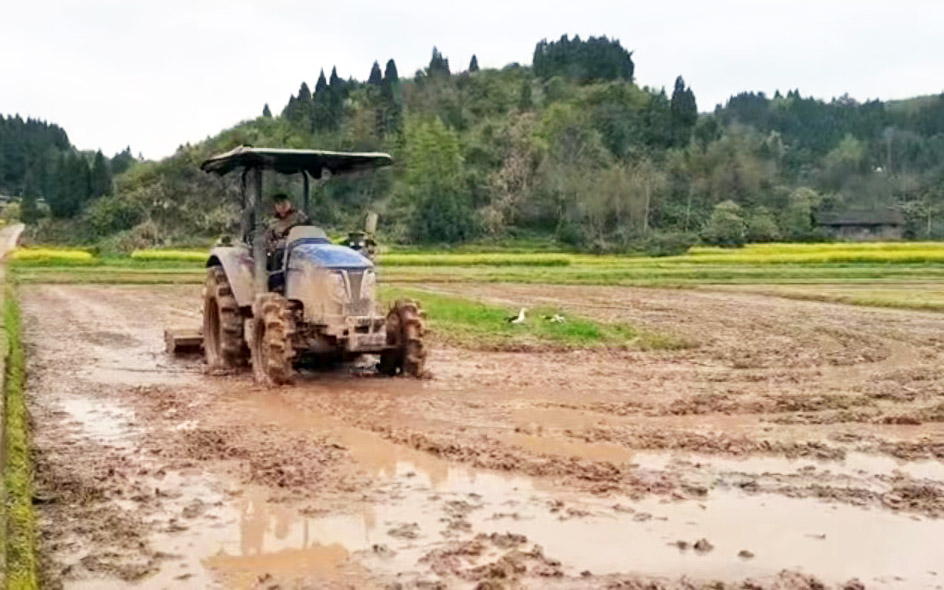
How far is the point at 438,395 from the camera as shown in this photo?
1167cm

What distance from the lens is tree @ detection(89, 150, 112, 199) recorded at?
3004 inches

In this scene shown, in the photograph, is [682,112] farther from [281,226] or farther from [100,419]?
[100,419]

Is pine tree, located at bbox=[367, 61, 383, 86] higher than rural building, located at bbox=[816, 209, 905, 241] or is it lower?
higher

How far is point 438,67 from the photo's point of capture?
113 metres

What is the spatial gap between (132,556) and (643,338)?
41.2 ft

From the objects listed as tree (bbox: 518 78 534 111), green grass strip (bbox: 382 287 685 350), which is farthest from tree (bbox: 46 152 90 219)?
green grass strip (bbox: 382 287 685 350)

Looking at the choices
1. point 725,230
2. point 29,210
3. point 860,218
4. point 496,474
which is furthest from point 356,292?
point 29,210

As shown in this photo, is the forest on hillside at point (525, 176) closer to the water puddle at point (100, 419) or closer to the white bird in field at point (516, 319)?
the white bird in field at point (516, 319)

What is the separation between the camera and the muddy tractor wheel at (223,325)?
13.2m

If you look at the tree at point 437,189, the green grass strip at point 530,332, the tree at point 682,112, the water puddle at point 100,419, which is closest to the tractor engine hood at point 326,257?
the water puddle at point 100,419

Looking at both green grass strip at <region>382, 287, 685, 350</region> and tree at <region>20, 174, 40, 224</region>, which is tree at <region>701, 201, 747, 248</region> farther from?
tree at <region>20, 174, 40, 224</region>

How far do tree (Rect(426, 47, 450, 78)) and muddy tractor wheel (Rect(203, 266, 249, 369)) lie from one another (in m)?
95.1

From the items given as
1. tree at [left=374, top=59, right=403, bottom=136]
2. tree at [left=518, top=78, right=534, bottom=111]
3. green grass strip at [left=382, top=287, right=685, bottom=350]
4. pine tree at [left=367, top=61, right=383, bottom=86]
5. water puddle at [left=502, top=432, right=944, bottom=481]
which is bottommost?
green grass strip at [left=382, top=287, right=685, bottom=350]

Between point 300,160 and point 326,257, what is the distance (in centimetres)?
150
